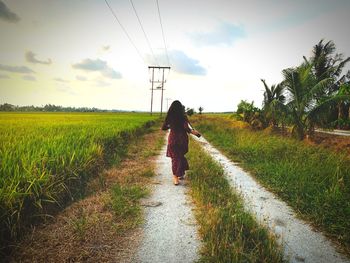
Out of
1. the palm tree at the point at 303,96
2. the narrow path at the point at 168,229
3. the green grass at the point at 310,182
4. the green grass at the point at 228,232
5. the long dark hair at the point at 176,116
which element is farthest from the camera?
the palm tree at the point at 303,96

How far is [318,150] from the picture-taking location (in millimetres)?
7711

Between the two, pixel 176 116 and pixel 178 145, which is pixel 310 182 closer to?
pixel 178 145

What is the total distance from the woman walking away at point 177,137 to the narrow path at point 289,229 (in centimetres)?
123

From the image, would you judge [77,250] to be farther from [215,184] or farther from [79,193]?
[215,184]

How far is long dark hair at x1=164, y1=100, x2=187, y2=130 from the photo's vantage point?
16.8 feet

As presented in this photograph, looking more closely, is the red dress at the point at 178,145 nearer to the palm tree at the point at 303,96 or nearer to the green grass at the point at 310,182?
the green grass at the point at 310,182

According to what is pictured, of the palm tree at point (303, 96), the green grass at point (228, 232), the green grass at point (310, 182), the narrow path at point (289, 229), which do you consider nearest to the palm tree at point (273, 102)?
the palm tree at point (303, 96)

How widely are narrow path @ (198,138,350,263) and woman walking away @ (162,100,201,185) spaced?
1229 millimetres

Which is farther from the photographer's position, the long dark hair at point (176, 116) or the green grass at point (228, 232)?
the long dark hair at point (176, 116)

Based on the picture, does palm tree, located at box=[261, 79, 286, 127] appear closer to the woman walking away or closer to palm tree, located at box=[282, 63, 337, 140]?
palm tree, located at box=[282, 63, 337, 140]

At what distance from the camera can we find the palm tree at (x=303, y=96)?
10.0 metres

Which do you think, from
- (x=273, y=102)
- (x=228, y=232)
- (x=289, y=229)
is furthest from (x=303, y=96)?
(x=228, y=232)

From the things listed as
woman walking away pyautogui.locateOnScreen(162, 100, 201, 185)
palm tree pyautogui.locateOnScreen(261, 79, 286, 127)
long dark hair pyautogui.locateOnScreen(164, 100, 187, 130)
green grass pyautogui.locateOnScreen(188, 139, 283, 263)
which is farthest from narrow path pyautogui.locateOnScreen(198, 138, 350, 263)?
palm tree pyautogui.locateOnScreen(261, 79, 286, 127)

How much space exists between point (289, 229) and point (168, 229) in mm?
1646
